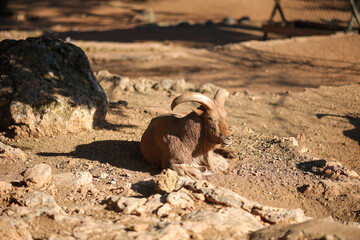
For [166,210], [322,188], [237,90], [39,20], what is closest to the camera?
[166,210]

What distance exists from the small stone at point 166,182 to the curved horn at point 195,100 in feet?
3.12

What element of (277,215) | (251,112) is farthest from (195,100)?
(251,112)

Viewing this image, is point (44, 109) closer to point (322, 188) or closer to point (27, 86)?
point (27, 86)

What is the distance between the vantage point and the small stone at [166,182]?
4730 mm

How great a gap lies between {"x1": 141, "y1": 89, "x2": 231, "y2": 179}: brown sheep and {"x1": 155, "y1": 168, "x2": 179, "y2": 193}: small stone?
0.63 metres

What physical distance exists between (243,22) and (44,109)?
16.9 m

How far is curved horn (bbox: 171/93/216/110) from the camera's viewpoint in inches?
208

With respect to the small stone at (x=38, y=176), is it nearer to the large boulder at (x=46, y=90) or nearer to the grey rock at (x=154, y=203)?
the grey rock at (x=154, y=203)

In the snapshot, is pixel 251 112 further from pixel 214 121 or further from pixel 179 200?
pixel 179 200

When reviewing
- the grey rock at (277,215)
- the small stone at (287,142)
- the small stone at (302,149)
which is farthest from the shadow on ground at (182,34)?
the grey rock at (277,215)

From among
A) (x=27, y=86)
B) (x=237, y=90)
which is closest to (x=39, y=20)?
(x=237, y=90)

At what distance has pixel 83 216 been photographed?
422cm

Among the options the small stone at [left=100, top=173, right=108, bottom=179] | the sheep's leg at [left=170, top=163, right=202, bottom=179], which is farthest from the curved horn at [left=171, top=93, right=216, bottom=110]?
the small stone at [left=100, top=173, right=108, bottom=179]

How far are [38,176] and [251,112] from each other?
5.24 meters
